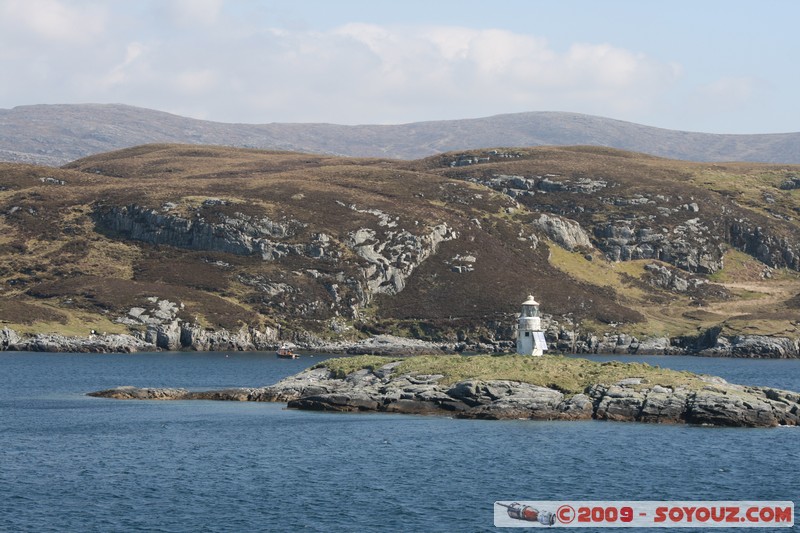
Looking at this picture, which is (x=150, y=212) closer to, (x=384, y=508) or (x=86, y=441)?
(x=86, y=441)

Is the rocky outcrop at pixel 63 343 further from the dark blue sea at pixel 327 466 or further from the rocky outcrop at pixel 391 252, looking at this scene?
the dark blue sea at pixel 327 466

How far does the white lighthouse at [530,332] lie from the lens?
9062 centimetres

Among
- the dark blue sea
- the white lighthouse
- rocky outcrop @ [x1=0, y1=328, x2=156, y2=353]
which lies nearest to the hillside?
rocky outcrop @ [x1=0, y1=328, x2=156, y2=353]

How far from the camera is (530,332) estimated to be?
9194 cm

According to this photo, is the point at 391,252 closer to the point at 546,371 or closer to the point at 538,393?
the point at 546,371

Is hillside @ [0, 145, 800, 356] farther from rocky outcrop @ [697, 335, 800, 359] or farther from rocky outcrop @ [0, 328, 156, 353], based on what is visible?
rocky outcrop @ [0, 328, 156, 353]

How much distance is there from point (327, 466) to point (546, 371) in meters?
27.3

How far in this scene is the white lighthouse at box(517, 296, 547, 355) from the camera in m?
90.6

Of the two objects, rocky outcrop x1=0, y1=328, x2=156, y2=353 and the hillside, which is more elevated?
the hillside

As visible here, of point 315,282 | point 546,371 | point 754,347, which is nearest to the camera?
point 546,371

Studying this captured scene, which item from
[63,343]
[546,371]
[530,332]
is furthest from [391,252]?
[546,371]

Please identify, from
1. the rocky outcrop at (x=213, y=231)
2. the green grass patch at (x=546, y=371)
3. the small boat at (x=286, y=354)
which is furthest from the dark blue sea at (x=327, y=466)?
the rocky outcrop at (x=213, y=231)

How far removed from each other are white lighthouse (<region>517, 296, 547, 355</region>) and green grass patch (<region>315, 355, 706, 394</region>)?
2068mm

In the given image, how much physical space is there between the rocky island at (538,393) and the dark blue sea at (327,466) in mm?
2171
